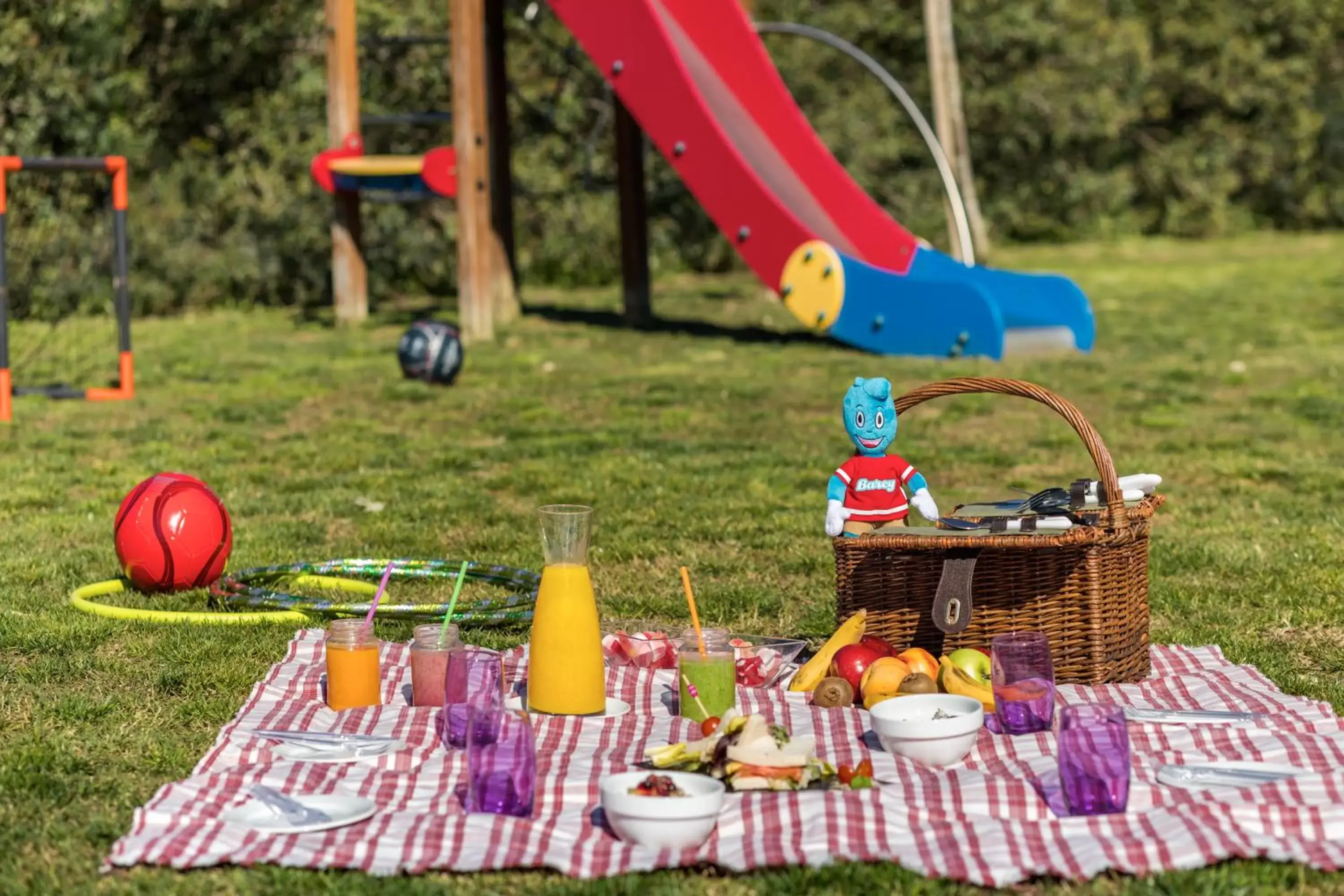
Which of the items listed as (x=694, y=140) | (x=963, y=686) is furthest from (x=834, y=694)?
(x=694, y=140)

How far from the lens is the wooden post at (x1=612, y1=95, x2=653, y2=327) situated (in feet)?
45.8

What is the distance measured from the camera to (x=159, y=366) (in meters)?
11.6

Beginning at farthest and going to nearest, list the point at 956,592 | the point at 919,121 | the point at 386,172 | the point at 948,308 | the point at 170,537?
the point at 919,121
the point at 386,172
the point at 948,308
the point at 170,537
the point at 956,592

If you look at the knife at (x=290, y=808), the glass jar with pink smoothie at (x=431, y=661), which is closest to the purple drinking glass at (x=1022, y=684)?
the glass jar with pink smoothie at (x=431, y=661)

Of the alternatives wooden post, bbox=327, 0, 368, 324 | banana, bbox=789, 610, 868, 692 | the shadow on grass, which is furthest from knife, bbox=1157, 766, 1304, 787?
wooden post, bbox=327, 0, 368, 324

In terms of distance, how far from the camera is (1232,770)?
3621 mm

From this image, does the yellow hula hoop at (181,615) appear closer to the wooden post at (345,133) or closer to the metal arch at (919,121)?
the metal arch at (919,121)

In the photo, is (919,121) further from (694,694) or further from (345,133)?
(694,694)

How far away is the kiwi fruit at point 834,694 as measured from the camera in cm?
433

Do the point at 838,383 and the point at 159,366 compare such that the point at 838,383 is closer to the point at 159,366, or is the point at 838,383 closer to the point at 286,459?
the point at 286,459

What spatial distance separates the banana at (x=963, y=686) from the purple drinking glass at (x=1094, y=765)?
711 mm

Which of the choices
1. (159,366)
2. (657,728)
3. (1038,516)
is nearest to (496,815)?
(657,728)

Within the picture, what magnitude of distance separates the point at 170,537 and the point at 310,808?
230 cm

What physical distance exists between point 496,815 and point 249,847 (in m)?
0.48
